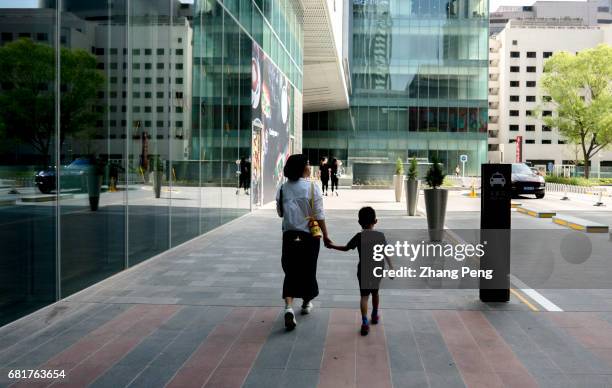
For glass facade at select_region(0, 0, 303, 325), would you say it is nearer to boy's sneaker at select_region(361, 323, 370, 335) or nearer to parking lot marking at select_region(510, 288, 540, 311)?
boy's sneaker at select_region(361, 323, 370, 335)

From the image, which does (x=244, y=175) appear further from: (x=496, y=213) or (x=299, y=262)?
(x=299, y=262)

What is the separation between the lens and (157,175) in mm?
10227

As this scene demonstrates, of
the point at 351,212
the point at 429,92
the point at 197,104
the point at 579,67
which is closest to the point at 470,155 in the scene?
the point at 429,92

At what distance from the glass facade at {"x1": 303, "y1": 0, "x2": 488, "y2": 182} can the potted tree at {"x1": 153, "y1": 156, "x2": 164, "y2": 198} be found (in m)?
47.7

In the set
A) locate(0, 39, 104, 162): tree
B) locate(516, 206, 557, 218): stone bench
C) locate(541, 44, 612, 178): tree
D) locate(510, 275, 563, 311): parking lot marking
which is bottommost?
locate(510, 275, 563, 311): parking lot marking

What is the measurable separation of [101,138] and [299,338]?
156 inches

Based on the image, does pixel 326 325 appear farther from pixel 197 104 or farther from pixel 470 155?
pixel 470 155

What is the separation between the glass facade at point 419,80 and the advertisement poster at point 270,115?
107 feet

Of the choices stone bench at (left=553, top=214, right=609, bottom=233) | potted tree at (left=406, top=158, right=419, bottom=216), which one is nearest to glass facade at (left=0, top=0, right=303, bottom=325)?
potted tree at (left=406, top=158, right=419, bottom=216)

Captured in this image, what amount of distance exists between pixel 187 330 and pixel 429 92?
55.9 metres

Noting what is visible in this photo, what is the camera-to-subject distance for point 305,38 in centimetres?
3108

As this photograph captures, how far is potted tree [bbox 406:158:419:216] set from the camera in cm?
1698

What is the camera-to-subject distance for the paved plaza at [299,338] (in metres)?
4.47

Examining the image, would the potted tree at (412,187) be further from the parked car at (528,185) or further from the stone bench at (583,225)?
the parked car at (528,185)
